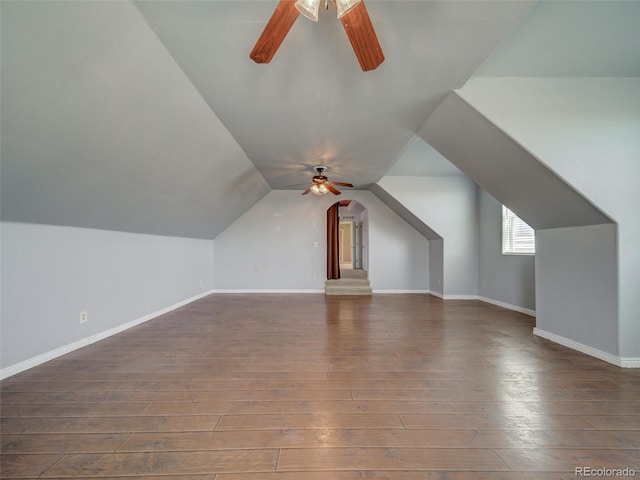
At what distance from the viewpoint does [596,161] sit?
2.58m

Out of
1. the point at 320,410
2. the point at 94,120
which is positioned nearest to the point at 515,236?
the point at 320,410

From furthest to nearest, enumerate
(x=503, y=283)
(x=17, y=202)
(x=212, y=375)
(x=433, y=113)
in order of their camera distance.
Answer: (x=503, y=283)
(x=433, y=113)
(x=212, y=375)
(x=17, y=202)

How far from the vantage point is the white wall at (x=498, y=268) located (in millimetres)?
4668

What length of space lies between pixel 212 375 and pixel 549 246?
3.94 metres

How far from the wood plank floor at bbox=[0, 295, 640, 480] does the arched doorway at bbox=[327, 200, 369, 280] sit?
382cm

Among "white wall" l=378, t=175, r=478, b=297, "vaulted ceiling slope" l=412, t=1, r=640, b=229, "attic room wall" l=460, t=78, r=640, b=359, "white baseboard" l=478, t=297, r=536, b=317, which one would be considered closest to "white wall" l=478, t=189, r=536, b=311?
"white baseboard" l=478, t=297, r=536, b=317

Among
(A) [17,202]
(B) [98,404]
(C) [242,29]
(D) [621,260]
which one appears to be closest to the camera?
(C) [242,29]

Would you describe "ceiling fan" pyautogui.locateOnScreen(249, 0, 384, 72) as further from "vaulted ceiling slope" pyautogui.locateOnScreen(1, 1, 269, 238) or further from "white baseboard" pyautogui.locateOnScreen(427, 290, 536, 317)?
"white baseboard" pyautogui.locateOnScreen(427, 290, 536, 317)

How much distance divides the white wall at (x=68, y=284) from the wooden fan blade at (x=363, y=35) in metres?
3.04

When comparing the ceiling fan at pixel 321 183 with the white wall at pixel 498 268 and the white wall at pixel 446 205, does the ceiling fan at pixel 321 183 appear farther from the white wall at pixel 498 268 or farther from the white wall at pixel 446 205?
the white wall at pixel 498 268

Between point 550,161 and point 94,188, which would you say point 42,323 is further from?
point 550,161

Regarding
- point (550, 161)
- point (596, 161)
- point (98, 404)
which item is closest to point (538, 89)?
point (550, 161)

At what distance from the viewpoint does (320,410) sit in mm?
1864

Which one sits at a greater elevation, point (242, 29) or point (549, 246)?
point (242, 29)
